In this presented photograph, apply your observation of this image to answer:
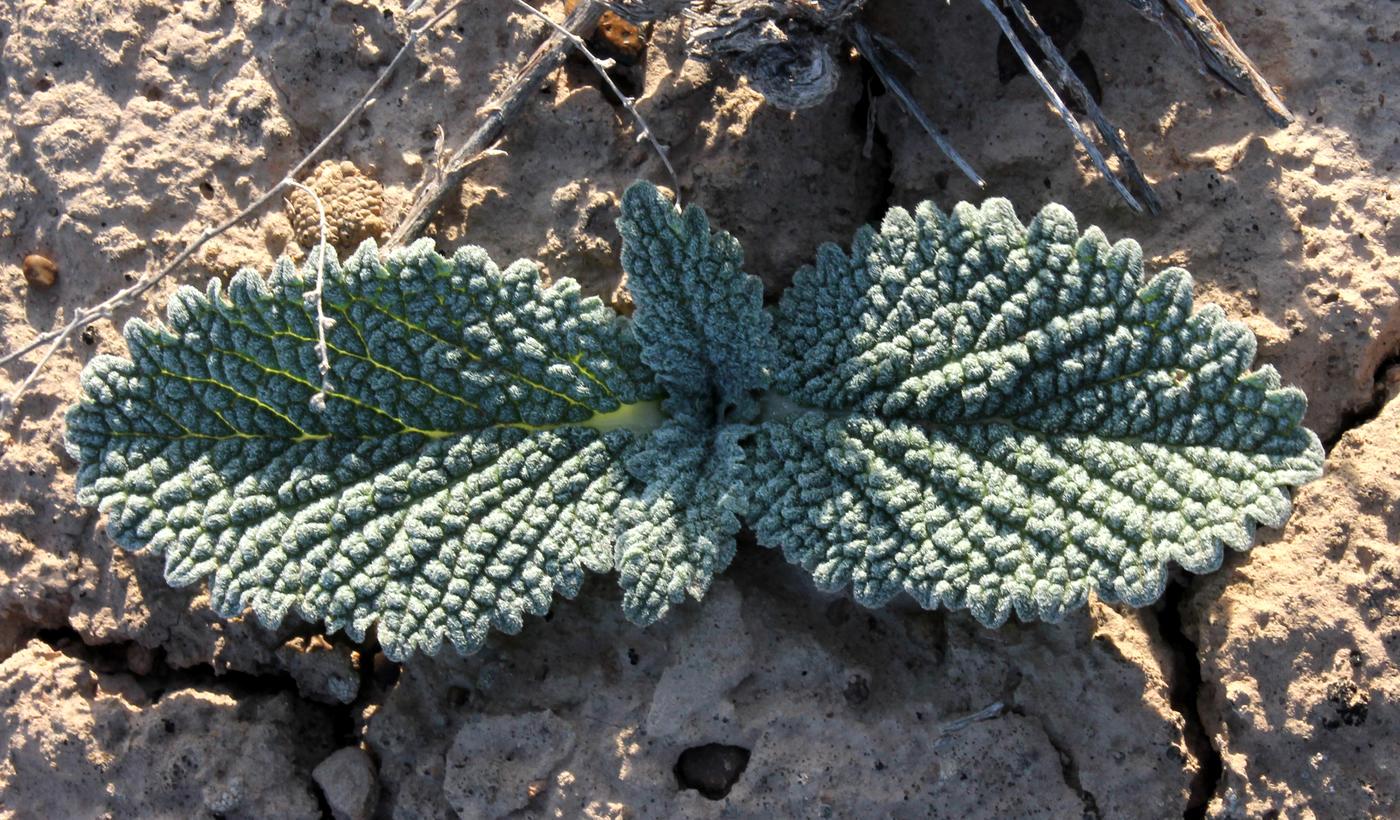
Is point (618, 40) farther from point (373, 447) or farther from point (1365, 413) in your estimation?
point (1365, 413)

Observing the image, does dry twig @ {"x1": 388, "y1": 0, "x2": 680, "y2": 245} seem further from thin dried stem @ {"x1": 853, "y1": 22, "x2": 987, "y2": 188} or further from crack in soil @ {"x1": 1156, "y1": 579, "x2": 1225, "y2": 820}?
crack in soil @ {"x1": 1156, "y1": 579, "x2": 1225, "y2": 820}

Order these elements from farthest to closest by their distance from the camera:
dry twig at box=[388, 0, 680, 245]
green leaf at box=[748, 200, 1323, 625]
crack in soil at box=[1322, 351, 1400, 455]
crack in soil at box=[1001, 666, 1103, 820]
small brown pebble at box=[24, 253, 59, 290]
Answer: small brown pebble at box=[24, 253, 59, 290] < dry twig at box=[388, 0, 680, 245] < crack in soil at box=[1322, 351, 1400, 455] < crack in soil at box=[1001, 666, 1103, 820] < green leaf at box=[748, 200, 1323, 625]

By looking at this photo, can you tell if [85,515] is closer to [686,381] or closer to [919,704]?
[686,381]

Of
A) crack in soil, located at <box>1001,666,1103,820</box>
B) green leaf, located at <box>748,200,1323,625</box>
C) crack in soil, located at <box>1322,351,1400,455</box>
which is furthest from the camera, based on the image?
crack in soil, located at <box>1322,351,1400,455</box>

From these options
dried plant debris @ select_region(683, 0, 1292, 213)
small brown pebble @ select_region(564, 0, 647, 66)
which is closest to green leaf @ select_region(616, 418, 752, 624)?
dried plant debris @ select_region(683, 0, 1292, 213)

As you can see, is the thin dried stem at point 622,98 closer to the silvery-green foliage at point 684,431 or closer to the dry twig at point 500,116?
the dry twig at point 500,116

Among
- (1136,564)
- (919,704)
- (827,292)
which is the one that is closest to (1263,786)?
(1136,564)

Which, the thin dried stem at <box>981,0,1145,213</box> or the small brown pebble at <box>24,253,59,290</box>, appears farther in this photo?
the small brown pebble at <box>24,253,59,290</box>
